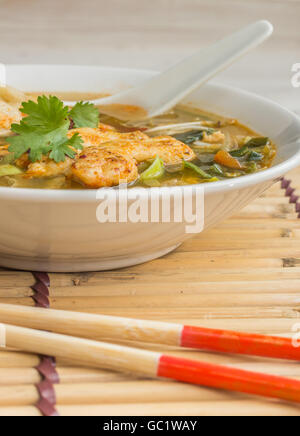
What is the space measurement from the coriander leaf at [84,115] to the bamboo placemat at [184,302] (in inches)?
18.6

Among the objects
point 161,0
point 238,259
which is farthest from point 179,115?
point 161,0

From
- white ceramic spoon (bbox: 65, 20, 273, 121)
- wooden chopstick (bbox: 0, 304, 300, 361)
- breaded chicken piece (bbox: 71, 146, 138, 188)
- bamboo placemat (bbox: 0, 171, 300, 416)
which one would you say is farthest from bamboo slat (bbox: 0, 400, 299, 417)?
white ceramic spoon (bbox: 65, 20, 273, 121)

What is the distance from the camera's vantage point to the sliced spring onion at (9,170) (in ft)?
5.04

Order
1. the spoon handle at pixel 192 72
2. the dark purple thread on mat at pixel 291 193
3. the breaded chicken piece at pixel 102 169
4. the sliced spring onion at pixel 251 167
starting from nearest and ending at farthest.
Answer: the breaded chicken piece at pixel 102 169 → the sliced spring onion at pixel 251 167 → the dark purple thread on mat at pixel 291 193 → the spoon handle at pixel 192 72

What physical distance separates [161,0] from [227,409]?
379 cm

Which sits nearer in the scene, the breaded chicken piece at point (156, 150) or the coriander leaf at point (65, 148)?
the coriander leaf at point (65, 148)

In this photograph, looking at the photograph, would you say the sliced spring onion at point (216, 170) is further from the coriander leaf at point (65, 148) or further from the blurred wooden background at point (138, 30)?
the blurred wooden background at point (138, 30)

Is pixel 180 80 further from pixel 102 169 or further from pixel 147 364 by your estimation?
pixel 147 364

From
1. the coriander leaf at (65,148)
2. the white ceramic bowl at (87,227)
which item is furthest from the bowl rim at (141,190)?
the coriander leaf at (65,148)

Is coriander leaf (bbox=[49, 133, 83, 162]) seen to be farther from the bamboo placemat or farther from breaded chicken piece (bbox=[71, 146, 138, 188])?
the bamboo placemat

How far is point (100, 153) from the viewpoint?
1.51 meters

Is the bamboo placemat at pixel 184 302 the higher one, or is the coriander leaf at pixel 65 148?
the coriander leaf at pixel 65 148

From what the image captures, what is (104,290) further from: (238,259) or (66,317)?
(238,259)

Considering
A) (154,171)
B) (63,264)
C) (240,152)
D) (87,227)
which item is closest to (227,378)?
(87,227)
